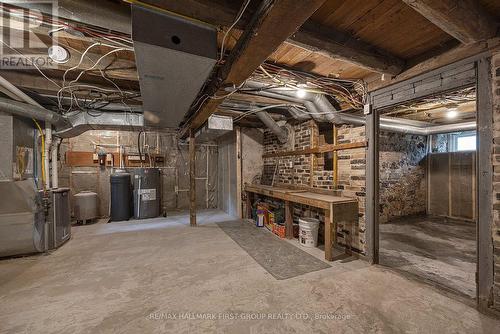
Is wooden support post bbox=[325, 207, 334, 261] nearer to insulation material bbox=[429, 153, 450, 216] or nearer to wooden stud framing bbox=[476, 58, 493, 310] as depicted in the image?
wooden stud framing bbox=[476, 58, 493, 310]

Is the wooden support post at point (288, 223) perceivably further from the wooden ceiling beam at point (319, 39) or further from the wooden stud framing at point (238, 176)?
the wooden ceiling beam at point (319, 39)

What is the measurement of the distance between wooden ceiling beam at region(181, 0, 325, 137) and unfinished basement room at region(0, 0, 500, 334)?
0.01m

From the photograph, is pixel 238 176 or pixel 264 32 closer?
pixel 264 32

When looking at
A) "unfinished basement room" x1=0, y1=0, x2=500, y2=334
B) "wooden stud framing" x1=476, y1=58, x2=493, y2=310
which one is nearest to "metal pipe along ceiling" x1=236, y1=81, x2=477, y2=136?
"unfinished basement room" x1=0, y1=0, x2=500, y2=334

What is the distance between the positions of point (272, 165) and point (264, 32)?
12.7 ft

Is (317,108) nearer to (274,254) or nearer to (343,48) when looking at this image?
(343,48)

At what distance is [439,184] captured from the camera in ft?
17.5

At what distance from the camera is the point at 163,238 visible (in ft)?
12.1

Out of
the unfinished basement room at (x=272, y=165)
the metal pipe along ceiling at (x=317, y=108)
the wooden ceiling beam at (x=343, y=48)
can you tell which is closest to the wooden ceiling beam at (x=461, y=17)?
the unfinished basement room at (x=272, y=165)

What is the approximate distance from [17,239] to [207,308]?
2995 millimetres

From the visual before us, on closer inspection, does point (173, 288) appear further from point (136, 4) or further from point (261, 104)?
point (261, 104)

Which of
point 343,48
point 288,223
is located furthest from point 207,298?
point 343,48

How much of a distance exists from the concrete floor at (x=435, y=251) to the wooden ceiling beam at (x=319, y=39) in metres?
2.35

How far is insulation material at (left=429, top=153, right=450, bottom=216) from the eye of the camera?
5227mm
